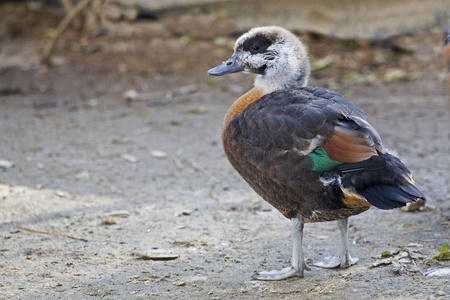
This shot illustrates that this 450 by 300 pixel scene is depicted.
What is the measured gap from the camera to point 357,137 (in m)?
3.47

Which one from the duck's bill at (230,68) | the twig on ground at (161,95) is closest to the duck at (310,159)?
the duck's bill at (230,68)

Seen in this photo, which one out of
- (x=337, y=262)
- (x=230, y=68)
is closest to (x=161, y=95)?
(x=230, y=68)

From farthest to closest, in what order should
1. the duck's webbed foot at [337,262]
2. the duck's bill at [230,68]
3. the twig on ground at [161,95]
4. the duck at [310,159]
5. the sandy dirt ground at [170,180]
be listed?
the twig on ground at [161,95] < the duck's bill at [230,68] < the duck's webbed foot at [337,262] < the sandy dirt ground at [170,180] < the duck at [310,159]

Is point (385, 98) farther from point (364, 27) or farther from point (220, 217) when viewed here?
point (220, 217)

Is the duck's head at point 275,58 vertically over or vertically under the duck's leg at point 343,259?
over

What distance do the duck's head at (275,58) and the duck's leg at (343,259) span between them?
1.01m

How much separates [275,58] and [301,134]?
0.86 meters

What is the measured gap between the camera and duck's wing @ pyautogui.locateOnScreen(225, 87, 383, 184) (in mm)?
3486

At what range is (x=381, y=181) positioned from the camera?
11.0 feet

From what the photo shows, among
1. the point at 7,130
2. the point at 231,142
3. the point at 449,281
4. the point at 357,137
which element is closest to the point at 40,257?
the point at 231,142

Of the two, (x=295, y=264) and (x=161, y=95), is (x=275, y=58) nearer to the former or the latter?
(x=295, y=264)

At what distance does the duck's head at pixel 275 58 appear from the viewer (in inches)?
168

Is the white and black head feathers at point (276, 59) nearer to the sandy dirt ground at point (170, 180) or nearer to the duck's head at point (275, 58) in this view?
the duck's head at point (275, 58)

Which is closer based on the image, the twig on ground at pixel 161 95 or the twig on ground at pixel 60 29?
the twig on ground at pixel 161 95
